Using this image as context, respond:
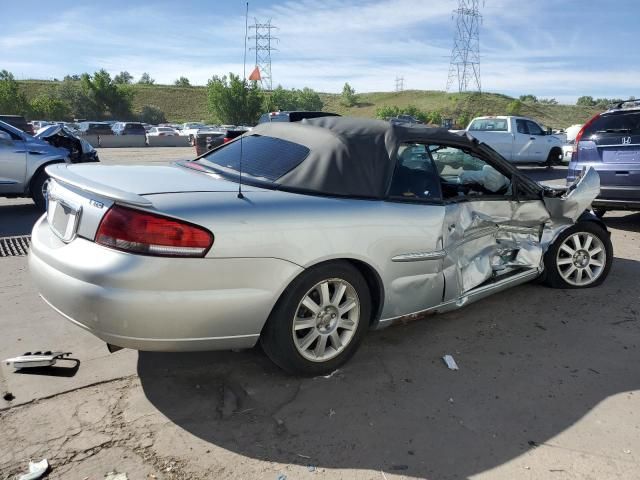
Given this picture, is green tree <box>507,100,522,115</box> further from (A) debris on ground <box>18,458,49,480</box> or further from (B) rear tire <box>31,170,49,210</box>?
(A) debris on ground <box>18,458,49,480</box>

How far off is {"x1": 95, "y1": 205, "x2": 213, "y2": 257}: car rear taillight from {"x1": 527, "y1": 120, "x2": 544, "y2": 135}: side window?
16443 mm

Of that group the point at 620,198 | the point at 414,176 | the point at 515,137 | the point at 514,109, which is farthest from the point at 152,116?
the point at 414,176

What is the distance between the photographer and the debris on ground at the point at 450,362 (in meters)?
3.38

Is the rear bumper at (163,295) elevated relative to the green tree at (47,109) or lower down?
lower down

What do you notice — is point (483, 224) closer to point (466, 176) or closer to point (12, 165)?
point (466, 176)

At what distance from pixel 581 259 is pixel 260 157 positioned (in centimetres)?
330

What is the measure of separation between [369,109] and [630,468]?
103653 millimetres

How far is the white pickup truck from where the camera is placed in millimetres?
16234

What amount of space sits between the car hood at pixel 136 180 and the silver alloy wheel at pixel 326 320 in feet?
2.44

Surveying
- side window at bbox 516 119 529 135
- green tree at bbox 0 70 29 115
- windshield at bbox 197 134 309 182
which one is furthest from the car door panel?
green tree at bbox 0 70 29 115

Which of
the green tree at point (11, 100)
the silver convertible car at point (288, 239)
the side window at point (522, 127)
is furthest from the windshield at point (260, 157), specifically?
the green tree at point (11, 100)

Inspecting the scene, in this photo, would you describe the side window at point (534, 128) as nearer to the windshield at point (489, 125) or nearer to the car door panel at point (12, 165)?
the windshield at point (489, 125)

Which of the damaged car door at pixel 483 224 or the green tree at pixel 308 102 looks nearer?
the damaged car door at pixel 483 224

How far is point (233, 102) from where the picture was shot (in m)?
67.6
